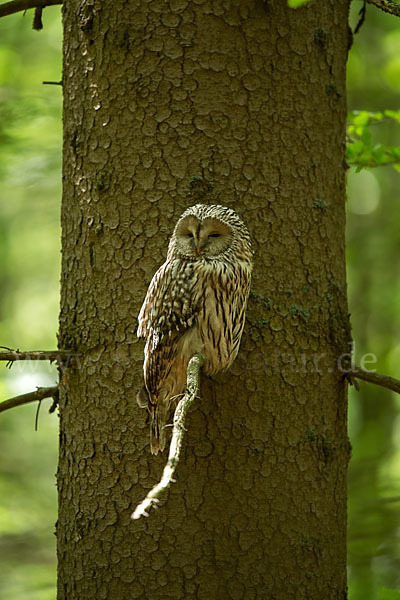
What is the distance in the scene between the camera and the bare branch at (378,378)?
9.30 ft

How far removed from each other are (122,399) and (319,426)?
2.85ft

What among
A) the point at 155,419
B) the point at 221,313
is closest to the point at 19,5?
the point at 221,313

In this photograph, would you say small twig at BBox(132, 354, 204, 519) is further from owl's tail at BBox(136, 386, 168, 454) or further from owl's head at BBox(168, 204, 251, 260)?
owl's head at BBox(168, 204, 251, 260)

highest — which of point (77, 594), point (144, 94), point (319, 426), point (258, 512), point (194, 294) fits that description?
point (144, 94)

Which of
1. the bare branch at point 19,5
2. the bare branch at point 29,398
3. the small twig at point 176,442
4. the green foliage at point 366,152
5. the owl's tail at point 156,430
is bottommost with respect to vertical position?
the small twig at point 176,442

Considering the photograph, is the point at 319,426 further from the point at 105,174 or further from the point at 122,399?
the point at 105,174

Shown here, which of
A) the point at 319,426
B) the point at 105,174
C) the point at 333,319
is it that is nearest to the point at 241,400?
the point at 319,426

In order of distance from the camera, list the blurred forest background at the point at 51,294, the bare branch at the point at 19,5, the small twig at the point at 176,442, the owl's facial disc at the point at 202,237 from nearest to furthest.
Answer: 1. the small twig at the point at 176,442
2. the owl's facial disc at the point at 202,237
3. the bare branch at the point at 19,5
4. the blurred forest background at the point at 51,294

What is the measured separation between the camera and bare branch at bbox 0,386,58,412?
288 cm

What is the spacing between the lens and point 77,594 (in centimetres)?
274

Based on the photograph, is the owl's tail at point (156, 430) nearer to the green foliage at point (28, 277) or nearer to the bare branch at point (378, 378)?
the bare branch at point (378, 378)

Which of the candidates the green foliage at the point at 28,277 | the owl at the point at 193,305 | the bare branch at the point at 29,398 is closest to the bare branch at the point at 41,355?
the bare branch at the point at 29,398

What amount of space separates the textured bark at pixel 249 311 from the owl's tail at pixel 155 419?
0.16 feet

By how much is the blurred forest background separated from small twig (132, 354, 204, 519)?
178 centimetres
